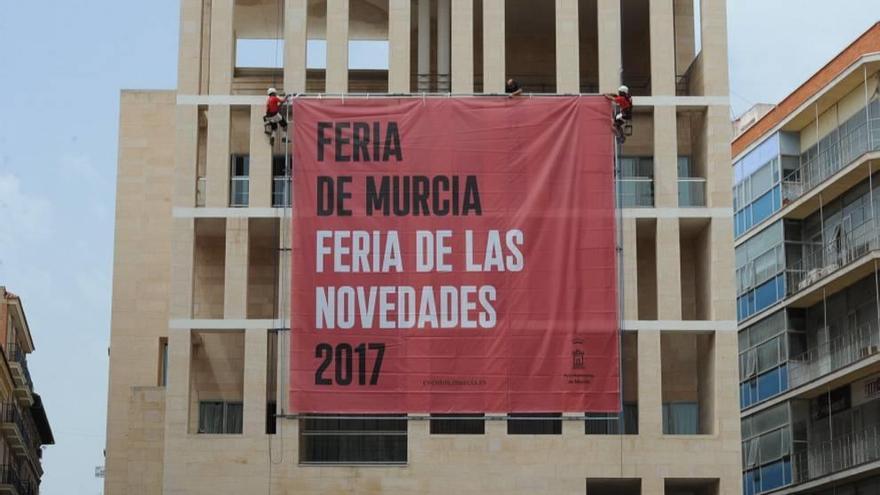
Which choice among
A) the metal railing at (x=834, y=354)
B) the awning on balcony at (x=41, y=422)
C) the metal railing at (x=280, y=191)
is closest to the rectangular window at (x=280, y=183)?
the metal railing at (x=280, y=191)

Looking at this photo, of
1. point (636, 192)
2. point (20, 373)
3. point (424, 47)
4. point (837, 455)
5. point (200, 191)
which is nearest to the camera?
point (636, 192)

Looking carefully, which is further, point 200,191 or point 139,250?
point 139,250

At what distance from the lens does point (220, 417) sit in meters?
50.2

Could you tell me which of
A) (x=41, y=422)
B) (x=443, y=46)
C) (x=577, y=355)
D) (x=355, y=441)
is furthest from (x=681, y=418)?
(x=41, y=422)

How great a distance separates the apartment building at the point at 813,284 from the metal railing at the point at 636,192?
9.91m

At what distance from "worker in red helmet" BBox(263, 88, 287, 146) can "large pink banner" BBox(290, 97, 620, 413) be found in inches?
20.5

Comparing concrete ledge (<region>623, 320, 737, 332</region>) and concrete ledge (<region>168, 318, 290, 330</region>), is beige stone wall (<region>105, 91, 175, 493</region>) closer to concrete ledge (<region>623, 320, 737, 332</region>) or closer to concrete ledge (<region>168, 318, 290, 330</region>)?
concrete ledge (<region>168, 318, 290, 330</region>)

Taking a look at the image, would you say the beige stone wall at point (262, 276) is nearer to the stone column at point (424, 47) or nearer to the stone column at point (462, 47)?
the stone column at point (424, 47)

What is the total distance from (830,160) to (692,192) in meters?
11.8

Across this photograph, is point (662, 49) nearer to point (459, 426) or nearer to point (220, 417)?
point (459, 426)

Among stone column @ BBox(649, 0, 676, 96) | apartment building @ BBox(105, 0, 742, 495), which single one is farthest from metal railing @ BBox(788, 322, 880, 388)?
stone column @ BBox(649, 0, 676, 96)

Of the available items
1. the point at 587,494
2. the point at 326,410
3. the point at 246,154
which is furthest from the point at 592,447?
the point at 246,154

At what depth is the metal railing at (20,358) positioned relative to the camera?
265 feet

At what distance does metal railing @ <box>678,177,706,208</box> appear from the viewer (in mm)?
49656
